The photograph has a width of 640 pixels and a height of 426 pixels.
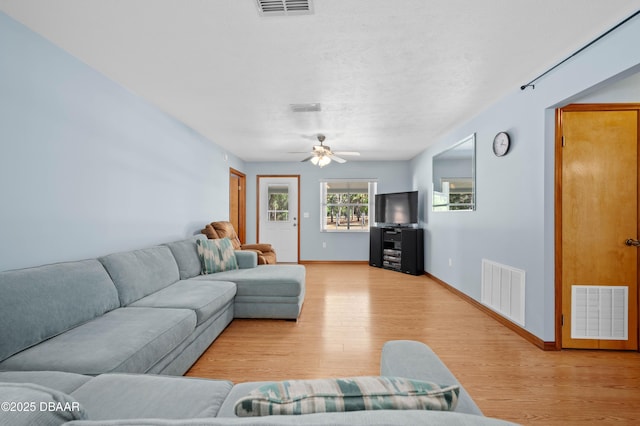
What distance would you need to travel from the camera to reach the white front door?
689cm

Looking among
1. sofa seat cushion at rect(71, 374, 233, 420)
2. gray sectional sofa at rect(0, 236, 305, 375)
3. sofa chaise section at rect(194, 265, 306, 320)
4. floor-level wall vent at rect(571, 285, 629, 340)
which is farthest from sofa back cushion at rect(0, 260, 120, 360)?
floor-level wall vent at rect(571, 285, 629, 340)

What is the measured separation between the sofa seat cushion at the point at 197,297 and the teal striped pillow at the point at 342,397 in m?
1.86

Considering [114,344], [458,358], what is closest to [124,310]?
[114,344]

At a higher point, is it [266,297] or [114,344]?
[114,344]

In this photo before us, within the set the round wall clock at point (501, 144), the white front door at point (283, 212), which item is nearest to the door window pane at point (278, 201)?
the white front door at point (283, 212)

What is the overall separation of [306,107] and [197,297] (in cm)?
233

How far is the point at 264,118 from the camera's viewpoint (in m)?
3.76

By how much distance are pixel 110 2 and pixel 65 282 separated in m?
1.71

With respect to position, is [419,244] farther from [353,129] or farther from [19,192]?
[19,192]

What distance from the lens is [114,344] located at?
1.52 meters

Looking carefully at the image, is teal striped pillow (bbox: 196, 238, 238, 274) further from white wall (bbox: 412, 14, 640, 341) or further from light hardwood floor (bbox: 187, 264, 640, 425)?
white wall (bbox: 412, 14, 640, 341)

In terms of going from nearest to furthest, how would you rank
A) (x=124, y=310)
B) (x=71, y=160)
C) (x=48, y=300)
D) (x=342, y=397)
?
(x=342, y=397) → (x=48, y=300) → (x=124, y=310) → (x=71, y=160)

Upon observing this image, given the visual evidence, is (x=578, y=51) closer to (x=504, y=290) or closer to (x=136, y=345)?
(x=504, y=290)

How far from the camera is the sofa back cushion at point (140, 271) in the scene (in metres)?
2.24
